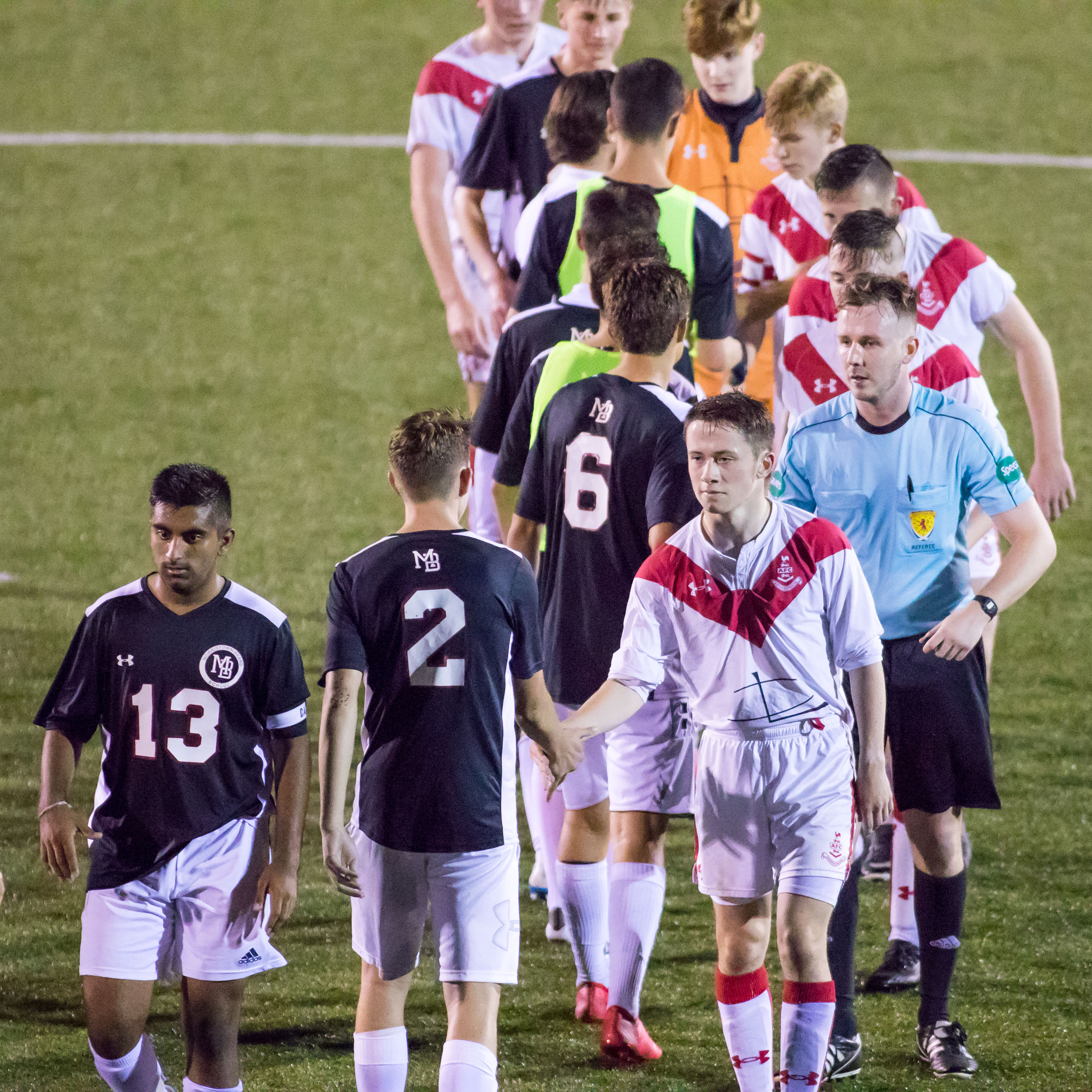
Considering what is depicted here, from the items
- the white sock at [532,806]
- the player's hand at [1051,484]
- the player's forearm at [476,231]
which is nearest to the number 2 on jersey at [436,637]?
the white sock at [532,806]

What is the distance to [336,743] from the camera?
363 cm

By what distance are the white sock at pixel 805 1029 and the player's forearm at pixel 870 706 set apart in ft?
1.66

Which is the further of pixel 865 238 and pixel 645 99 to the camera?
pixel 645 99

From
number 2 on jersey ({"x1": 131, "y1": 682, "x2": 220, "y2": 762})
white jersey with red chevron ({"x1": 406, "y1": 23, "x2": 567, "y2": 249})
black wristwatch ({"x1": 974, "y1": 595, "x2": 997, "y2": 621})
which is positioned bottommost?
number 2 on jersey ({"x1": 131, "y1": 682, "x2": 220, "y2": 762})

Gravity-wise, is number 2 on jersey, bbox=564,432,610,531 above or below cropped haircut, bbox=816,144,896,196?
below

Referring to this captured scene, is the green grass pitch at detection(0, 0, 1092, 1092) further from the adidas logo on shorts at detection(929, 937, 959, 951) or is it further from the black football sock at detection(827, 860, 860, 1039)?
the adidas logo on shorts at detection(929, 937, 959, 951)

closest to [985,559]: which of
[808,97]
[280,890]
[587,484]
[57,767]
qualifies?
[808,97]

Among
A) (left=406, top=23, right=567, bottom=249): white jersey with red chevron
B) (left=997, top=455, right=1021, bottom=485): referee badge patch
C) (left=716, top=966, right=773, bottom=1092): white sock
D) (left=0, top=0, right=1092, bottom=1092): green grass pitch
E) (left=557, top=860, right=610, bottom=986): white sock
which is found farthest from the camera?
(left=406, top=23, right=567, bottom=249): white jersey with red chevron

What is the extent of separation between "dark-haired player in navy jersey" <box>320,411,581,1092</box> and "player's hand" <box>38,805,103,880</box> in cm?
53

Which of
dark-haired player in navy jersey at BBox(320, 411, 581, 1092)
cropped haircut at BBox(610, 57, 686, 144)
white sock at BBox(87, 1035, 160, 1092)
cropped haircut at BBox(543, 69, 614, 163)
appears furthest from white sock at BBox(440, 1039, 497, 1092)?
cropped haircut at BBox(543, 69, 614, 163)

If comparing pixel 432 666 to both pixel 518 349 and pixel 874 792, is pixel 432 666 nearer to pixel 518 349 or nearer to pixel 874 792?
pixel 874 792

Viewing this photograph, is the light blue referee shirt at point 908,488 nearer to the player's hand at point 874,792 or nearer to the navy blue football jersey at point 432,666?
the player's hand at point 874,792

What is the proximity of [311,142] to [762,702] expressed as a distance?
13.2m

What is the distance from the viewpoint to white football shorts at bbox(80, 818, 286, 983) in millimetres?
3688
